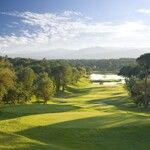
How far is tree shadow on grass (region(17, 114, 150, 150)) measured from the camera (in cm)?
3828

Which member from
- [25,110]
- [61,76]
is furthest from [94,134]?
[61,76]

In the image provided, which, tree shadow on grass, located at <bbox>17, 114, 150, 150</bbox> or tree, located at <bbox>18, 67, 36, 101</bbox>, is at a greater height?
tree, located at <bbox>18, 67, 36, 101</bbox>

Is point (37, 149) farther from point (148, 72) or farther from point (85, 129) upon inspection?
point (148, 72)

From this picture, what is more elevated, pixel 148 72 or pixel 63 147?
pixel 148 72

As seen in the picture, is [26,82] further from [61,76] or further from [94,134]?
[94,134]

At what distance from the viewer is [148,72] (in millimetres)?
89750

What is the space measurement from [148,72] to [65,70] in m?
57.5

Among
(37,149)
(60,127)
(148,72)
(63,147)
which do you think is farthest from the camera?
(148,72)

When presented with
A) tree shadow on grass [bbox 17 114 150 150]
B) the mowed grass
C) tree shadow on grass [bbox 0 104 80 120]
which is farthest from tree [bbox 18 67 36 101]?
tree shadow on grass [bbox 17 114 150 150]

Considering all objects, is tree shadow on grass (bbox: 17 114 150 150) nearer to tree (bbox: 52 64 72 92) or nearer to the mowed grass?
the mowed grass

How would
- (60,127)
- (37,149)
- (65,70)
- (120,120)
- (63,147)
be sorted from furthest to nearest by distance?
(65,70), (120,120), (60,127), (63,147), (37,149)

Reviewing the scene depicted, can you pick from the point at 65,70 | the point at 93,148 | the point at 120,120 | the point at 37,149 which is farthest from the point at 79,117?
the point at 65,70

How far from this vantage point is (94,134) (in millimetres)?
41281

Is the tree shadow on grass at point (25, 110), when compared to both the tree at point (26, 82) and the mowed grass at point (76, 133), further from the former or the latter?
the tree at point (26, 82)
